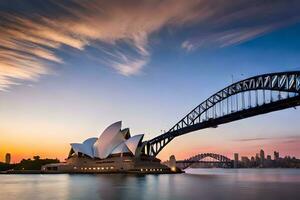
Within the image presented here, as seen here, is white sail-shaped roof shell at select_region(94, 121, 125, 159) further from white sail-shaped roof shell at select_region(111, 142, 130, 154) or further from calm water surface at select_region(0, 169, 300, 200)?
calm water surface at select_region(0, 169, 300, 200)

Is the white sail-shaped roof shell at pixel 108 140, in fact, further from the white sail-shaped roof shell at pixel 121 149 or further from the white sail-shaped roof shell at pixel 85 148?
the white sail-shaped roof shell at pixel 85 148

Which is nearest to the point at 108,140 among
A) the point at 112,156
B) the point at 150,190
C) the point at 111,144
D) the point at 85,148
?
the point at 111,144

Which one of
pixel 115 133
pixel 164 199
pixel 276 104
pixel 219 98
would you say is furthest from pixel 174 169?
pixel 164 199

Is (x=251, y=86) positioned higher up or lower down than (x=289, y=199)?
higher up

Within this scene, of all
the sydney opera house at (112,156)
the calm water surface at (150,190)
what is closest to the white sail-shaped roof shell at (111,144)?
the sydney opera house at (112,156)

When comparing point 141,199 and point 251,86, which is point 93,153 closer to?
point 251,86

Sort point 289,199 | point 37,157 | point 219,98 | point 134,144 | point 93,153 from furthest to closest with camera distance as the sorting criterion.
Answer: point 37,157, point 93,153, point 134,144, point 219,98, point 289,199

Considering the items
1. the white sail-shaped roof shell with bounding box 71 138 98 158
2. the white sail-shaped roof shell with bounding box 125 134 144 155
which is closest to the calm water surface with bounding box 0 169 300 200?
the white sail-shaped roof shell with bounding box 125 134 144 155
